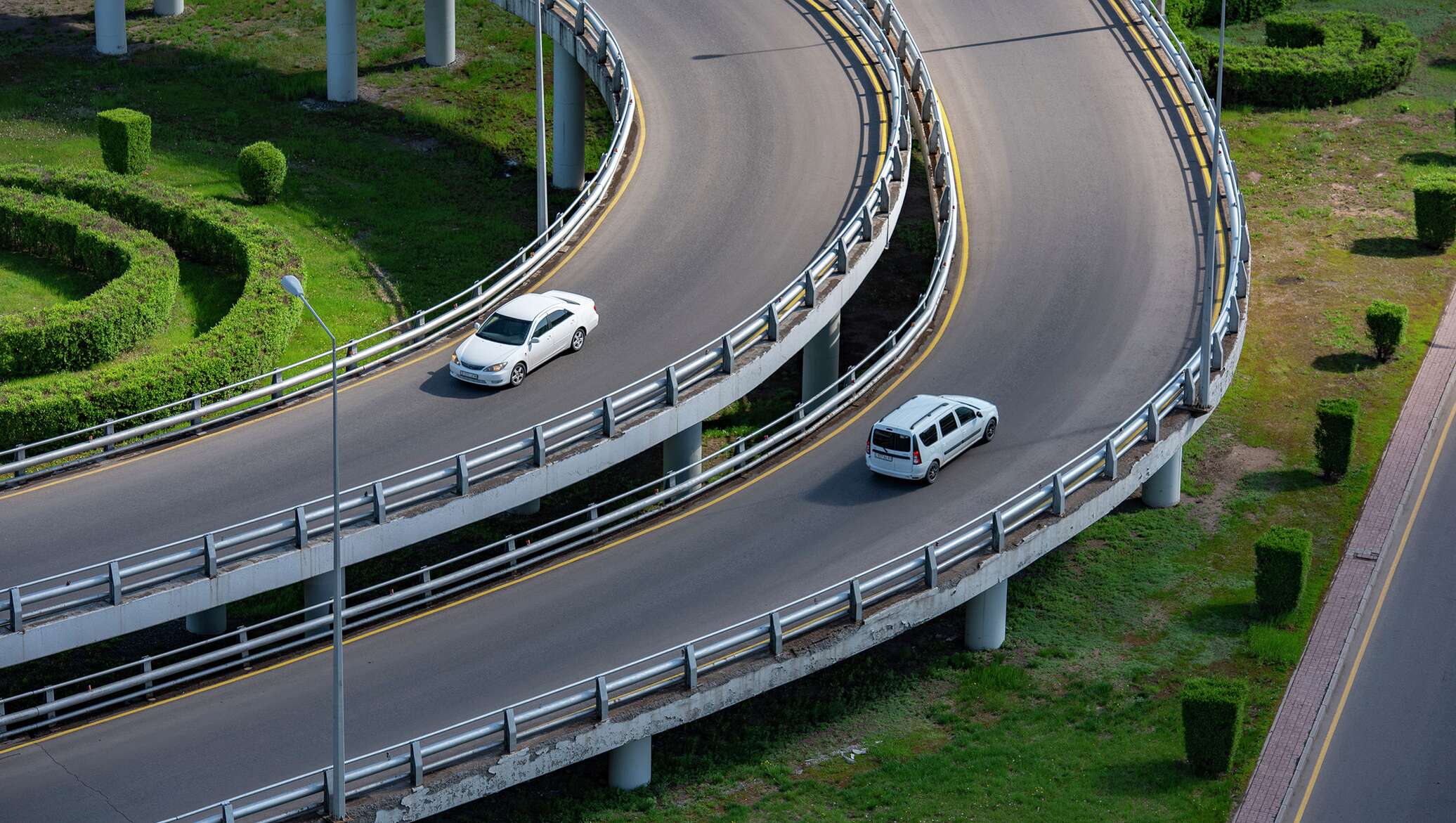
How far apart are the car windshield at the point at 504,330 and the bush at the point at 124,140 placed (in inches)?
849

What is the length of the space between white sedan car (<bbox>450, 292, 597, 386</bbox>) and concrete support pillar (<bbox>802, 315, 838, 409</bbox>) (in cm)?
775

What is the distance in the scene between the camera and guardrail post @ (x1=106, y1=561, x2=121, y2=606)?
29.6m

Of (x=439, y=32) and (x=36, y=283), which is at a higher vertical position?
(x=439, y=32)

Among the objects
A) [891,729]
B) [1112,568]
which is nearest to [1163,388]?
[1112,568]

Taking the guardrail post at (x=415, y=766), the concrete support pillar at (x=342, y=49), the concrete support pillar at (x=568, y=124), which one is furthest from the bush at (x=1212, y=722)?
the concrete support pillar at (x=342, y=49)

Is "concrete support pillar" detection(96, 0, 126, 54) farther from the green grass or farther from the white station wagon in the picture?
the white station wagon

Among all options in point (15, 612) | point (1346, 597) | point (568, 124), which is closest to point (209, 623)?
point (15, 612)

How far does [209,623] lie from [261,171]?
2239cm

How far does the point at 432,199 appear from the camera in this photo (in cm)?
→ 5678

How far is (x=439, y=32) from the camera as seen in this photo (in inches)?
2635

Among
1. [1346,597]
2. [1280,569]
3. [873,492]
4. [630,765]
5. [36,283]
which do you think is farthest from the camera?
[36,283]

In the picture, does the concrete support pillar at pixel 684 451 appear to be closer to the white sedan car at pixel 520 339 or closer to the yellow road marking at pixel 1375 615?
the white sedan car at pixel 520 339

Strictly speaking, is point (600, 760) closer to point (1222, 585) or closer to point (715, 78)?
point (1222, 585)

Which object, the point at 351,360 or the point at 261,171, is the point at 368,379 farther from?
the point at 261,171
